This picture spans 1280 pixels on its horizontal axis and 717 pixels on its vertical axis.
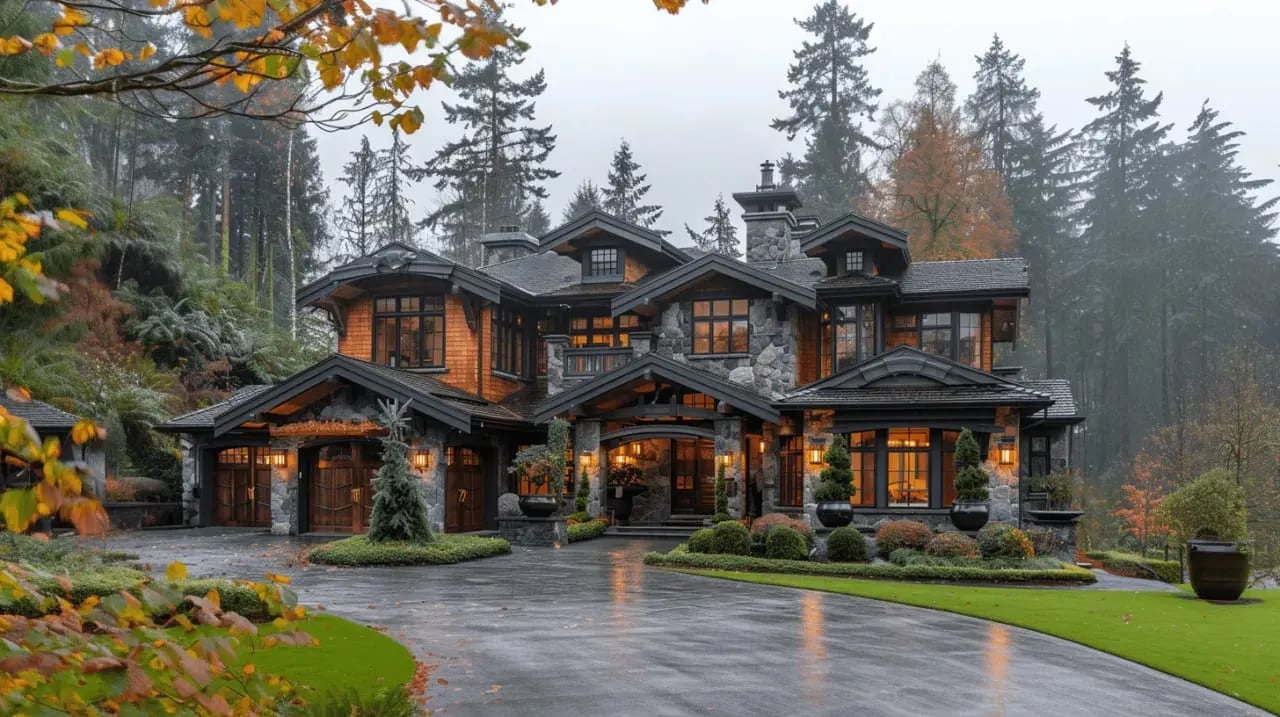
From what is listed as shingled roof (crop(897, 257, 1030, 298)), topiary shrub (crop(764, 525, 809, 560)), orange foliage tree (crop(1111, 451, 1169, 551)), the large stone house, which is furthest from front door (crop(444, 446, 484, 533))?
orange foliage tree (crop(1111, 451, 1169, 551))

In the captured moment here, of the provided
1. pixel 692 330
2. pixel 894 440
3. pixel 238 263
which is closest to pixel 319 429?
pixel 692 330

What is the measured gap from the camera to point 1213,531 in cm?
1738

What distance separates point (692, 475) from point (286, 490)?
35.8ft

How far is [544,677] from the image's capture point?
9.81m

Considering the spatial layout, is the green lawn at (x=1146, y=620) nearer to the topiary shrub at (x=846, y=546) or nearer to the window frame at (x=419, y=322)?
the topiary shrub at (x=846, y=546)

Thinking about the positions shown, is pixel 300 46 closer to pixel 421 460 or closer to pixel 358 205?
pixel 421 460

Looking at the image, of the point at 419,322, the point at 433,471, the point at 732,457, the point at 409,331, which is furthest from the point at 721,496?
the point at 409,331

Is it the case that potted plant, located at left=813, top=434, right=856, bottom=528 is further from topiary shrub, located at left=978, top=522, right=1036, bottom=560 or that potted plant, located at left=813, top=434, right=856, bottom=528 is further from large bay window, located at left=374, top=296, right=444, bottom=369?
large bay window, located at left=374, top=296, right=444, bottom=369

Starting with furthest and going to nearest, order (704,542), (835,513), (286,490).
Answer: (286,490)
(835,513)
(704,542)

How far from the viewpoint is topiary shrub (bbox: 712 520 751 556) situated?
21062mm

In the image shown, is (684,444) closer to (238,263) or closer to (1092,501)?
(1092,501)

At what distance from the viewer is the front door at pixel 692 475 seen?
98.7 ft

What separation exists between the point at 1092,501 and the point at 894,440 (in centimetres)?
1635

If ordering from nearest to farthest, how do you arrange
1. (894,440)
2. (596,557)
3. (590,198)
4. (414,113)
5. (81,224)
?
(81,224), (414,113), (596,557), (894,440), (590,198)
